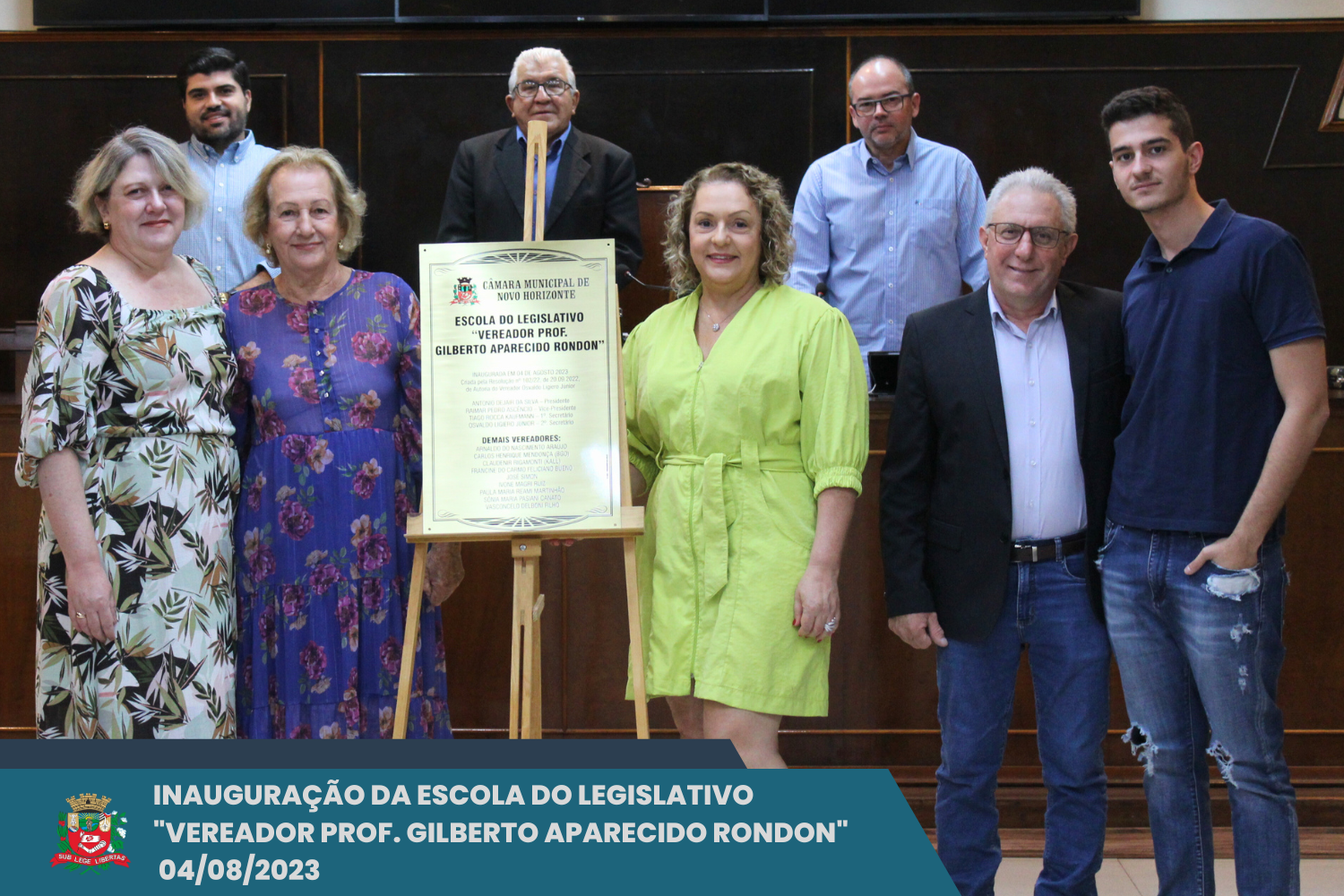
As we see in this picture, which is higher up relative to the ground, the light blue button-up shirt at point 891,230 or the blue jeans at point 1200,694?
the light blue button-up shirt at point 891,230

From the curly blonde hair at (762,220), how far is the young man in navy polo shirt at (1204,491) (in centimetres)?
63

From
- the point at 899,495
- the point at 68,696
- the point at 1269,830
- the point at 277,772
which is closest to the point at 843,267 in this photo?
the point at 899,495

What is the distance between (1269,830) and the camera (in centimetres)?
213

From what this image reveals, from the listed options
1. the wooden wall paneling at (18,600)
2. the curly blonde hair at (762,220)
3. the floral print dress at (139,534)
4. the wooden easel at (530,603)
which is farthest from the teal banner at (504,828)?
the wooden wall paneling at (18,600)

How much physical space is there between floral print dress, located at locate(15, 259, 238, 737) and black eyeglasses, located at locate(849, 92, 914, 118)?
2189 millimetres

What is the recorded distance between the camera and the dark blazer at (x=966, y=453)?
2.25 meters

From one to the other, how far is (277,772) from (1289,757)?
2.90 meters

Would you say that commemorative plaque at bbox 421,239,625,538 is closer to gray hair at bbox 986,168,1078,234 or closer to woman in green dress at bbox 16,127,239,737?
woman in green dress at bbox 16,127,239,737

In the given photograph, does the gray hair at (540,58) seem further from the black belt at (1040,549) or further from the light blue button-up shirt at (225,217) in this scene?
the black belt at (1040,549)

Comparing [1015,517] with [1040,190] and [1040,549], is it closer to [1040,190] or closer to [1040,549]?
[1040,549]

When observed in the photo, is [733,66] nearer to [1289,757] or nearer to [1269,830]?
[1289,757]

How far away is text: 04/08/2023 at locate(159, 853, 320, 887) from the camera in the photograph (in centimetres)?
115

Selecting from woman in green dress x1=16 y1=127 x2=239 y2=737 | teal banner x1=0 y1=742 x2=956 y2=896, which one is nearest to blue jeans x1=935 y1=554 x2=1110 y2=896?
teal banner x1=0 y1=742 x2=956 y2=896

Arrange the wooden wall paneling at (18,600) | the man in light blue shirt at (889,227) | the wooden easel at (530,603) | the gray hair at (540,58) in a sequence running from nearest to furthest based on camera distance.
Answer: the wooden easel at (530,603)
the wooden wall paneling at (18,600)
the gray hair at (540,58)
the man in light blue shirt at (889,227)
